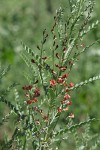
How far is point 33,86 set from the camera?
101 inches

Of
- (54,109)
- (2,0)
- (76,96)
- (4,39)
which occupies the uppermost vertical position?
(2,0)

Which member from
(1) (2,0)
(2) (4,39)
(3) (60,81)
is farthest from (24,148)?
(1) (2,0)

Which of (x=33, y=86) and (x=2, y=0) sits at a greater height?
(x=2, y=0)

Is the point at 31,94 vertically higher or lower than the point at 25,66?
lower

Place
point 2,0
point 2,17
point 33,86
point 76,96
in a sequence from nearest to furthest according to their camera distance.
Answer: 1. point 33,86
2. point 76,96
3. point 2,17
4. point 2,0

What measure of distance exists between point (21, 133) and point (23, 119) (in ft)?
0.26

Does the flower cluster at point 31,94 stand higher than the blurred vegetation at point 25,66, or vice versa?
the blurred vegetation at point 25,66

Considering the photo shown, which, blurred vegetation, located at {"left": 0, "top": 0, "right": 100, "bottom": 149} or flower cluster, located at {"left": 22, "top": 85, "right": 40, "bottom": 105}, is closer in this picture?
flower cluster, located at {"left": 22, "top": 85, "right": 40, "bottom": 105}

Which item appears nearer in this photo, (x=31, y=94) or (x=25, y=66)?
(x=31, y=94)

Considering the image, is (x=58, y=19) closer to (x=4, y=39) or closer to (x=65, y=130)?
(x=65, y=130)

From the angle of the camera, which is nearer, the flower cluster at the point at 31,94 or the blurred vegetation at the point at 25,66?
the flower cluster at the point at 31,94

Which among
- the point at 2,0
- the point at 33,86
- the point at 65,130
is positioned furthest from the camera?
the point at 2,0

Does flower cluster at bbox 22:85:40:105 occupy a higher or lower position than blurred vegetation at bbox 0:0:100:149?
lower

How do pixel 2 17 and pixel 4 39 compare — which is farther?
pixel 2 17
